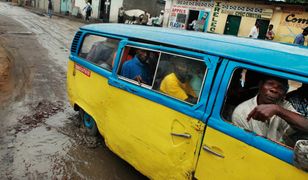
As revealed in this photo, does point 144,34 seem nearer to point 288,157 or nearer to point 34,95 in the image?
point 288,157

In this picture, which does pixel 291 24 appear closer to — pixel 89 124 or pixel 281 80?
pixel 89 124

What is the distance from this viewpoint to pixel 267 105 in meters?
2.50

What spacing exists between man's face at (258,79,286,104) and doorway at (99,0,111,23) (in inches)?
1206

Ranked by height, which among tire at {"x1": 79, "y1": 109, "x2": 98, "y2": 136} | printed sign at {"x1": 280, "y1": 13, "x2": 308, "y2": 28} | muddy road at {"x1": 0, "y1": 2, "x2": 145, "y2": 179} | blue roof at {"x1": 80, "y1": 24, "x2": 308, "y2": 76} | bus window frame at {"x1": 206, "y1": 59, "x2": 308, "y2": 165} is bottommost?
muddy road at {"x1": 0, "y1": 2, "x2": 145, "y2": 179}

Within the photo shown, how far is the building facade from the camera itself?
1783cm

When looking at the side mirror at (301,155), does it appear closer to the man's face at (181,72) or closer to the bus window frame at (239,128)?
the bus window frame at (239,128)

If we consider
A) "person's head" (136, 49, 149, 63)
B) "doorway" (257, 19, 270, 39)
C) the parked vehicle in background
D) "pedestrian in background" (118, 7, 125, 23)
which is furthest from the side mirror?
"pedestrian in background" (118, 7, 125, 23)

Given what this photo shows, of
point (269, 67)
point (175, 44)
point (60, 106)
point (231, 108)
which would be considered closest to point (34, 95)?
point (60, 106)

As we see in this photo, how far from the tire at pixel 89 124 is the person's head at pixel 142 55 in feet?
5.83

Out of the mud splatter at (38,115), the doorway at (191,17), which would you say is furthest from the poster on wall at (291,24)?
the mud splatter at (38,115)

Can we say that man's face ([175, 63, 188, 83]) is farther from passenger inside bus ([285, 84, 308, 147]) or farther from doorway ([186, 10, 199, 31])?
doorway ([186, 10, 199, 31])

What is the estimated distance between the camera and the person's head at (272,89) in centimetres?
254

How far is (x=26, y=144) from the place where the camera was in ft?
15.6

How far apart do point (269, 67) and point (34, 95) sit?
231 inches
